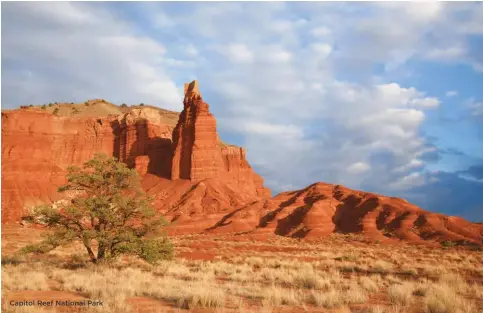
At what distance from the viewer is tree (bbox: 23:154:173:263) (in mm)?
19484

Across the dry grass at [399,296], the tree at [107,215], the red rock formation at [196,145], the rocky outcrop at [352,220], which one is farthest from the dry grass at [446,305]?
the red rock formation at [196,145]

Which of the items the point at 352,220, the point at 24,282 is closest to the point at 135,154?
the point at 352,220

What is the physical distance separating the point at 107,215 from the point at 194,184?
61.5m

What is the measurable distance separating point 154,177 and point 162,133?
644 inches

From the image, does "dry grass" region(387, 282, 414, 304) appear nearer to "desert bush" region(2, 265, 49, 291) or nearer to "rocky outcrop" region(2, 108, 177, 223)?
"desert bush" region(2, 265, 49, 291)

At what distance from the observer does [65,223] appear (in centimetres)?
2020

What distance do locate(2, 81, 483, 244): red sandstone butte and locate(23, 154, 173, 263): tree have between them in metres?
39.6

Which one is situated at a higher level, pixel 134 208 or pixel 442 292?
pixel 134 208

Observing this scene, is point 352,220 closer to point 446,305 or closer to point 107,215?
point 107,215

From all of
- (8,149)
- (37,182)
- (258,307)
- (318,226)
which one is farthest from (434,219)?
(8,149)

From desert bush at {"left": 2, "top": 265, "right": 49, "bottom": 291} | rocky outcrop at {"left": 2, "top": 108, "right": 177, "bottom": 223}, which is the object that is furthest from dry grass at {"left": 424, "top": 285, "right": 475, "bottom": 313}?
rocky outcrop at {"left": 2, "top": 108, "right": 177, "bottom": 223}

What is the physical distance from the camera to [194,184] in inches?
3194

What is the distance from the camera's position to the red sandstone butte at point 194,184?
204 ft

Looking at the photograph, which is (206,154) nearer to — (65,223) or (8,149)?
(8,149)
